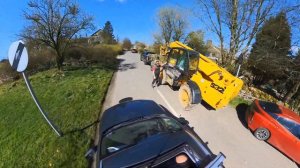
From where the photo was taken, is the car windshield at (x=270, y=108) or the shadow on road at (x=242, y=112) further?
the shadow on road at (x=242, y=112)

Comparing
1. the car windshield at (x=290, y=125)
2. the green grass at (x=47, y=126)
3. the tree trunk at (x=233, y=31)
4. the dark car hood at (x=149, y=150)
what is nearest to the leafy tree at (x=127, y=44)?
the tree trunk at (x=233, y=31)

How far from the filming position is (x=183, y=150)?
4277mm

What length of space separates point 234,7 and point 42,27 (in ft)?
47.5

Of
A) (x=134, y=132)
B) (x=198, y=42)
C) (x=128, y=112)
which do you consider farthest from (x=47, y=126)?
(x=198, y=42)

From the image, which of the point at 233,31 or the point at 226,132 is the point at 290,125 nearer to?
the point at 226,132

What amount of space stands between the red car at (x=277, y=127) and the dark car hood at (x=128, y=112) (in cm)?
396

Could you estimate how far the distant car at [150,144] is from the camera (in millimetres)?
4184

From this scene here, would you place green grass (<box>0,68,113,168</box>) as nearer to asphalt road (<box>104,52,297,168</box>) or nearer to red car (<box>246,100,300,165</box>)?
asphalt road (<box>104,52,297,168</box>)

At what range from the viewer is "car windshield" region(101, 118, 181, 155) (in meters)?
4.72

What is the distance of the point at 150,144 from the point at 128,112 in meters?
1.56

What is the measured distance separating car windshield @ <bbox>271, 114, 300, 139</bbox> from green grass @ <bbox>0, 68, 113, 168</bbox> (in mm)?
6188

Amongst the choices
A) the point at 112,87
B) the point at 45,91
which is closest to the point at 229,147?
the point at 112,87

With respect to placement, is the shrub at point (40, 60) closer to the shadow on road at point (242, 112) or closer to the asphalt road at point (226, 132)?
the asphalt road at point (226, 132)

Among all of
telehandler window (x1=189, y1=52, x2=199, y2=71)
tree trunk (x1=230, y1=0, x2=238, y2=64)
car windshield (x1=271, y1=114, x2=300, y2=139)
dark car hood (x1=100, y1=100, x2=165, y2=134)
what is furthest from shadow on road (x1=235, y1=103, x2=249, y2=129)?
tree trunk (x1=230, y1=0, x2=238, y2=64)
